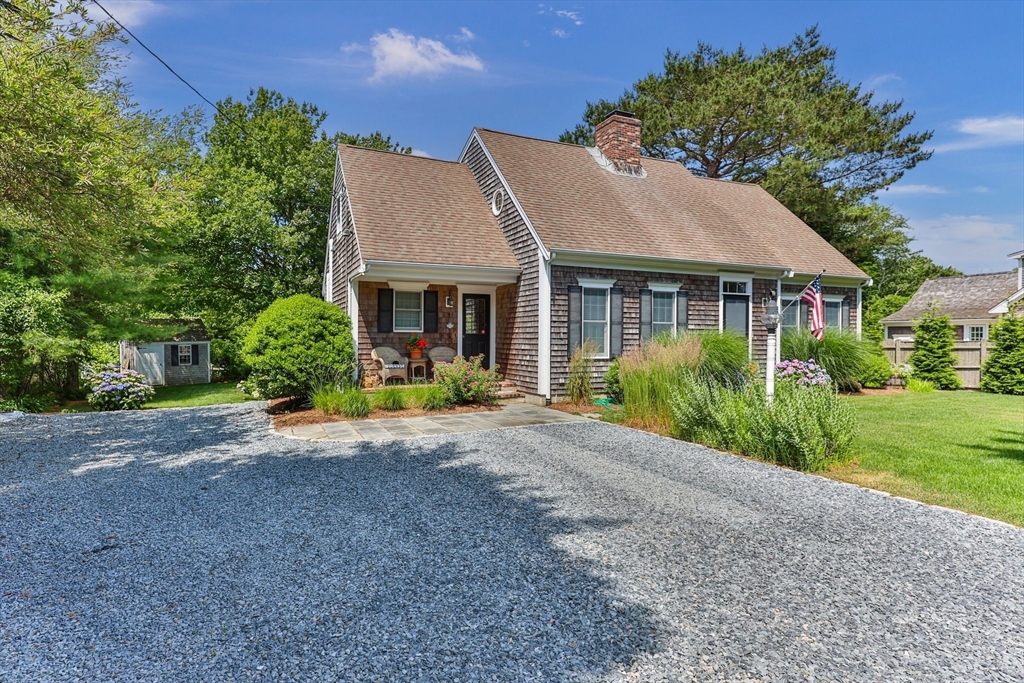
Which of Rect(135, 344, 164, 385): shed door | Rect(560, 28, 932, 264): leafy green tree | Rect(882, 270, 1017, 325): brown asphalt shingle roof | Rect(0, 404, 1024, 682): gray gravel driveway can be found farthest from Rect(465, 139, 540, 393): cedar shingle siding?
Rect(882, 270, 1017, 325): brown asphalt shingle roof

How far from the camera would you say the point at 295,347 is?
383 inches

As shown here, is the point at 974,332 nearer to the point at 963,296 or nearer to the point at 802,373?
the point at 963,296

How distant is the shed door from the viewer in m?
17.9

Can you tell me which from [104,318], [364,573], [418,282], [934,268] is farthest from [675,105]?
[934,268]

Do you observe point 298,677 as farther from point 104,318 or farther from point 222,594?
point 104,318

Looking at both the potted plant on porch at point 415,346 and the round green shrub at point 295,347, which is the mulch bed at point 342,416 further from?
the potted plant on porch at point 415,346

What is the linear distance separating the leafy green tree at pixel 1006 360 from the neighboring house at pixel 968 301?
1071cm

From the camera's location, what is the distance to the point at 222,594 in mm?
3006

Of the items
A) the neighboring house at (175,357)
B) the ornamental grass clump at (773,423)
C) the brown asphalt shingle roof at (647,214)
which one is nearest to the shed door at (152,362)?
the neighboring house at (175,357)

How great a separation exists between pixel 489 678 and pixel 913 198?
31685mm

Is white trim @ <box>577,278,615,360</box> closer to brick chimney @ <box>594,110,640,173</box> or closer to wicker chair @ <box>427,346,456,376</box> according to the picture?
wicker chair @ <box>427,346,456,376</box>

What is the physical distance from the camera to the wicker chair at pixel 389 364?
11.7 meters

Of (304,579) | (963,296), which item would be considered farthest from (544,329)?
(963,296)

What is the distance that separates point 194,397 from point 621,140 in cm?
1349
